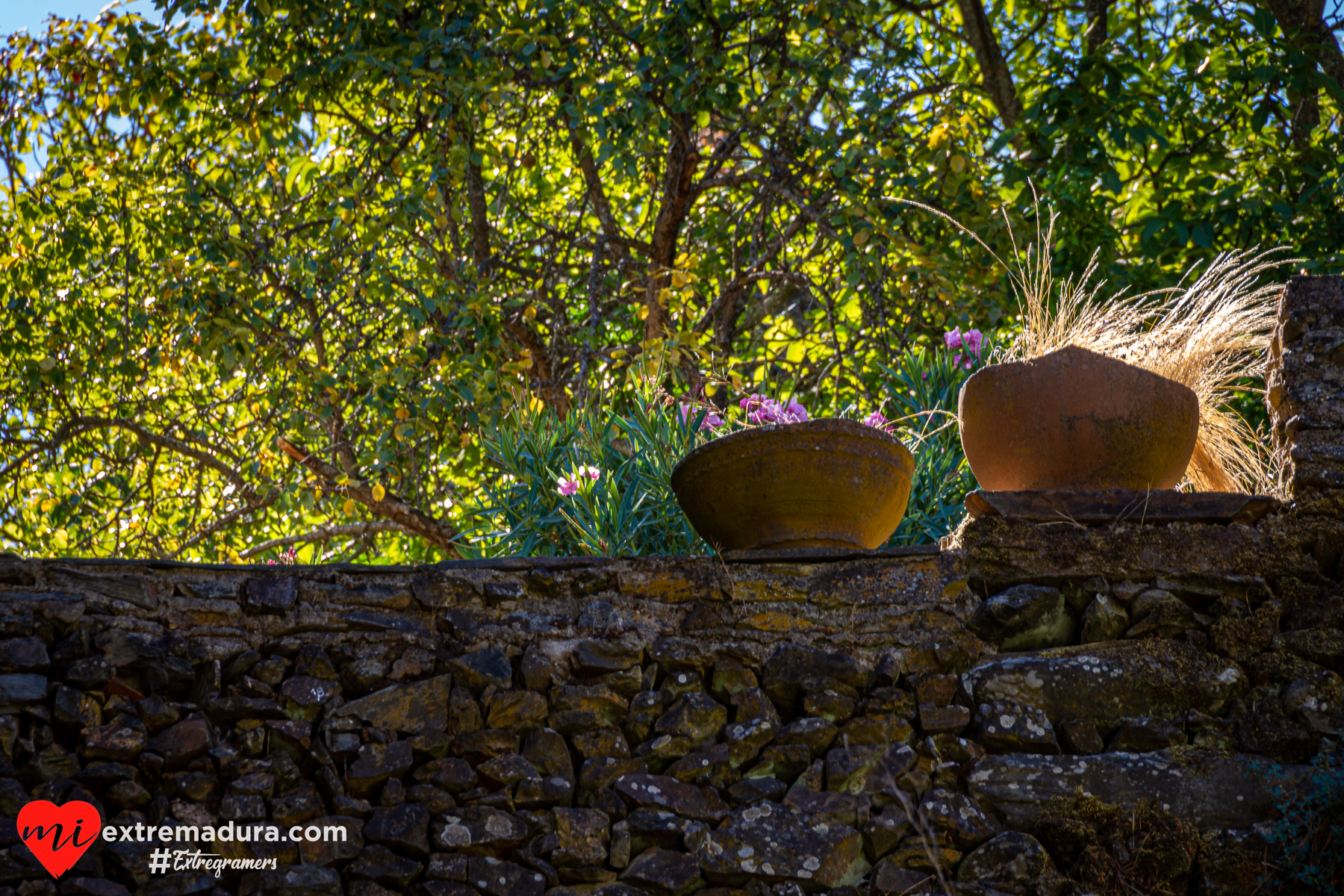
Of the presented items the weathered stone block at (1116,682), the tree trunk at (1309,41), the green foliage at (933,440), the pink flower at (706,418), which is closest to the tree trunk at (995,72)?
the tree trunk at (1309,41)

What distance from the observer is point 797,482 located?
252 cm

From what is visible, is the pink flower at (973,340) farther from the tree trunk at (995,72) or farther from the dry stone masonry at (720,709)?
the tree trunk at (995,72)

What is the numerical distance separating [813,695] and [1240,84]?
15.0ft

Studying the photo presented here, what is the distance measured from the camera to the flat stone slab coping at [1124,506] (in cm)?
242

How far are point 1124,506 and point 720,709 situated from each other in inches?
39.8

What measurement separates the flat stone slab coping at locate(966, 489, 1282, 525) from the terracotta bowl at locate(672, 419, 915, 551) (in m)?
0.26

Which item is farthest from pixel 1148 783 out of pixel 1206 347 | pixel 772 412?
pixel 772 412

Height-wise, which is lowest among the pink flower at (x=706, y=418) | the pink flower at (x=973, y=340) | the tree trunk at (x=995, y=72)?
the pink flower at (x=706, y=418)

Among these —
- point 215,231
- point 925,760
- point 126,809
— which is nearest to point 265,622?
point 126,809

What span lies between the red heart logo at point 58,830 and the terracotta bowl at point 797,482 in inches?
55.3

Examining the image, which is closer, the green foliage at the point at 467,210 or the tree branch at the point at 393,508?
the green foliage at the point at 467,210

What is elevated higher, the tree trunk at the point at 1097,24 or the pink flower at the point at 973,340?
the tree trunk at the point at 1097,24

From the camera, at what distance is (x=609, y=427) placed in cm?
392

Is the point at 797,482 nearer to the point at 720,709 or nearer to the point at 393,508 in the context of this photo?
the point at 720,709
